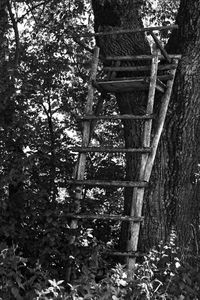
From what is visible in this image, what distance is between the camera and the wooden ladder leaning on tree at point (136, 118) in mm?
5465

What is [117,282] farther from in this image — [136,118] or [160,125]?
[160,125]

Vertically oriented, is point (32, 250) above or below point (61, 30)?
below

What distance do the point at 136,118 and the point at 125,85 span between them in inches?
22.8

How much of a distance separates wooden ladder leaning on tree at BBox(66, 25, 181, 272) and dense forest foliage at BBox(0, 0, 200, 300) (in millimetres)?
A: 254

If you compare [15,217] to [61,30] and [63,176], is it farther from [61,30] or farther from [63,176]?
[61,30]

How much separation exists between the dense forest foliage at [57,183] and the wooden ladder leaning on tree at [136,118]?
254 millimetres

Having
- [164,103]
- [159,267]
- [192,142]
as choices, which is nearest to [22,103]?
[164,103]

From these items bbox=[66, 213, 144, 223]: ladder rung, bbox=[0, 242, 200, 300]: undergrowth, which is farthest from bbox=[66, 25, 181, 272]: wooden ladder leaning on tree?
bbox=[0, 242, 200, 300]: undergrowth

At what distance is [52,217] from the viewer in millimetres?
5512

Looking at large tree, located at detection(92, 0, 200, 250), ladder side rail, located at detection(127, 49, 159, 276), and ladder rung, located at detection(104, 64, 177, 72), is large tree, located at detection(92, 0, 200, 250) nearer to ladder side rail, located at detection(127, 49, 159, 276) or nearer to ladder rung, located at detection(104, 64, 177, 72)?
ladder rung, located at detection(104, 64, 177, 72)

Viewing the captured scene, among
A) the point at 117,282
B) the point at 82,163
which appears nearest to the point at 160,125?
the point at 82,163

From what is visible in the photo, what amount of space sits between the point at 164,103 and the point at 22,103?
60.6 inches

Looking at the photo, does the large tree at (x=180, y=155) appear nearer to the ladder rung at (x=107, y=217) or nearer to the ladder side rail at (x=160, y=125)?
the ladder side rail at (x=160, y=125)

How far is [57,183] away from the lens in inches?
245
